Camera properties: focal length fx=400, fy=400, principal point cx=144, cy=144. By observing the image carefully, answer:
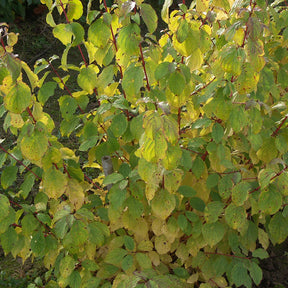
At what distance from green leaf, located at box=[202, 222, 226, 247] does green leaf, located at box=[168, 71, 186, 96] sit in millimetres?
591

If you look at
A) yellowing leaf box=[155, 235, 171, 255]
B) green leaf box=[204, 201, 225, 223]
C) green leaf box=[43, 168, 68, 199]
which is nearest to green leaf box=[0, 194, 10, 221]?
green leaf box=[43, 168, 68, 199]

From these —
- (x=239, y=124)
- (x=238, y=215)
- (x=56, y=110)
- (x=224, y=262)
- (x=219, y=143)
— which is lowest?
(x=56, y=110)

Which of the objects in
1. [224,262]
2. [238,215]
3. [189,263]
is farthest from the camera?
[189,263]

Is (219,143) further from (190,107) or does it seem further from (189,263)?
(189,263)

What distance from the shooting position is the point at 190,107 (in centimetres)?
158

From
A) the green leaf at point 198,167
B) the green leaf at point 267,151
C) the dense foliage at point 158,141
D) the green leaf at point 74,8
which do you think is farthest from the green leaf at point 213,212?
the green leaf at point 74,8

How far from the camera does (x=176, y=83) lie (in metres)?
1.25

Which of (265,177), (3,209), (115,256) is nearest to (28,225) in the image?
(3,209)

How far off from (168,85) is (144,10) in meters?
0.25

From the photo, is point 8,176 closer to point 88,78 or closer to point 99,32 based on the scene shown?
point 88,78

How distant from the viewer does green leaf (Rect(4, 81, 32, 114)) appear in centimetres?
116

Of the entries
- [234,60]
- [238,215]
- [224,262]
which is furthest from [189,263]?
[234,60]

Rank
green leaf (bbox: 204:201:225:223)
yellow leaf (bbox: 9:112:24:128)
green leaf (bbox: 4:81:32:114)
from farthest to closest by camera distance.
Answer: green leaf (bbox: 204:201:225:223)
yellow leaf (bbox: 9:112:24:128)
green leaf (bbox: 4:81:32:114)

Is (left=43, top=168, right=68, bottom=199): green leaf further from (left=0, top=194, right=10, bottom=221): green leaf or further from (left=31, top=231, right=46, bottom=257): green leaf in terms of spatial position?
(left=31, top=231, right=46, bottom=257): green leaf
